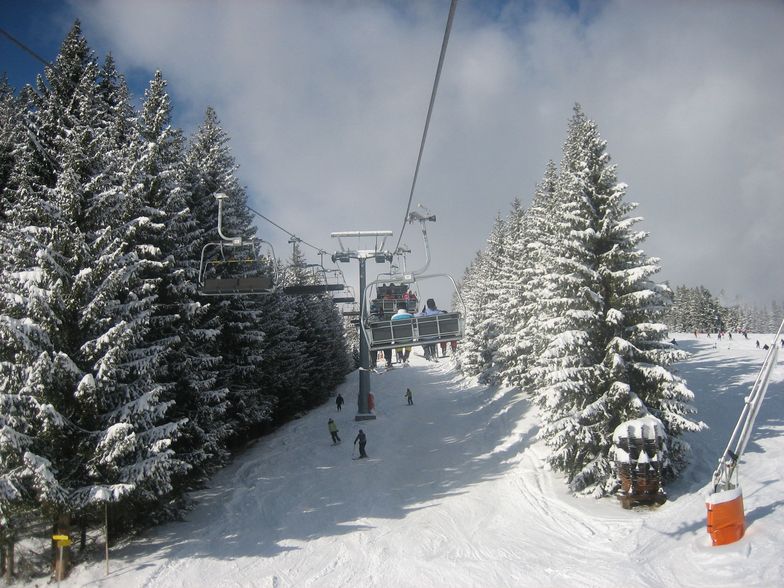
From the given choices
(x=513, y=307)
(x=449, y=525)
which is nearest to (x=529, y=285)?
(x=513, y=307)

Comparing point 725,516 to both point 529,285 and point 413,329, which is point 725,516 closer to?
point 413,329

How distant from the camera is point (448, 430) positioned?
27094 mm

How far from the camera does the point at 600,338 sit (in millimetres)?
16953

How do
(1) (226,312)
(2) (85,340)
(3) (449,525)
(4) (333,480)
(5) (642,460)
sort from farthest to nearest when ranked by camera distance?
(1) (226,312)
(4) (333,480)
(3) (449,525)
(5) (642,460)
(2) (85,340)

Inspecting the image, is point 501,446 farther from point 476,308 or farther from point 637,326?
point 476,308

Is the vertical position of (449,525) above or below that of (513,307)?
below

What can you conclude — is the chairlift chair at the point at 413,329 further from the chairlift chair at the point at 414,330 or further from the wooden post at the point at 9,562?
the wooden post at the point at 9,562

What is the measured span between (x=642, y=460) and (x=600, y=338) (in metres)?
4.39

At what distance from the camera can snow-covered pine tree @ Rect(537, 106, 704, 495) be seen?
15.5 meters

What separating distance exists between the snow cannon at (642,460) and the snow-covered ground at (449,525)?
0.46m

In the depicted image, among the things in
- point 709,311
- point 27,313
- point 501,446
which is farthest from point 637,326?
point 709,311

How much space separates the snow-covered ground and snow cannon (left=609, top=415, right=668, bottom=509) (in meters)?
0.46

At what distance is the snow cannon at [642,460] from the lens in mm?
14156

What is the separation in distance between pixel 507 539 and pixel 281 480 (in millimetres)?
9576
